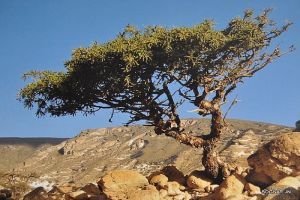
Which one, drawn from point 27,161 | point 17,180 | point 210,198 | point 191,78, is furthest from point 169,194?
point 27,161

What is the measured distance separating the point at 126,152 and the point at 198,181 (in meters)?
85.9

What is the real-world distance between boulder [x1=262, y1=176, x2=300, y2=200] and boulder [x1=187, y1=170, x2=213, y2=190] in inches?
196

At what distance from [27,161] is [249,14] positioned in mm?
98136

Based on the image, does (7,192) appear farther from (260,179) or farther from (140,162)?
(140,162)

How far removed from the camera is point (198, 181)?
22.0 meters

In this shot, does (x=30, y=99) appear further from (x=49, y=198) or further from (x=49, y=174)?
(x=49, y=174)

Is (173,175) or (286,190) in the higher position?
(173,175)

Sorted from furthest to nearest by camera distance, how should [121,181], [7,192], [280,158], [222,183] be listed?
[7,192] < [121,181] < [222,183] < [280,158]

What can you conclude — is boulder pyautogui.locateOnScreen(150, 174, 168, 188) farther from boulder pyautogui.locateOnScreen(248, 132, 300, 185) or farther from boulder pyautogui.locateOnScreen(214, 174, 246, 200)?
boulder pyautogui.locateOnScreen(248, 132, 300, 185)

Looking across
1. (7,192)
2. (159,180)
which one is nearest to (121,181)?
(159,180)

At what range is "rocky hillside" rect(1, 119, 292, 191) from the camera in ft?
266

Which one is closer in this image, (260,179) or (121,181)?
(260,179)

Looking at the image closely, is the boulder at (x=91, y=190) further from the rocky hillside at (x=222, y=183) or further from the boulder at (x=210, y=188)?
the boulder at (x=210, y=188)

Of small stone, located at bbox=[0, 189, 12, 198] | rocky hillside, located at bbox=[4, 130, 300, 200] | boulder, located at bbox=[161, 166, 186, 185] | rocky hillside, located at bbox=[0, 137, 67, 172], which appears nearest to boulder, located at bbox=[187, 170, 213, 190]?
rocky hillside, located at bbox=[4, 130, 300, 200]
